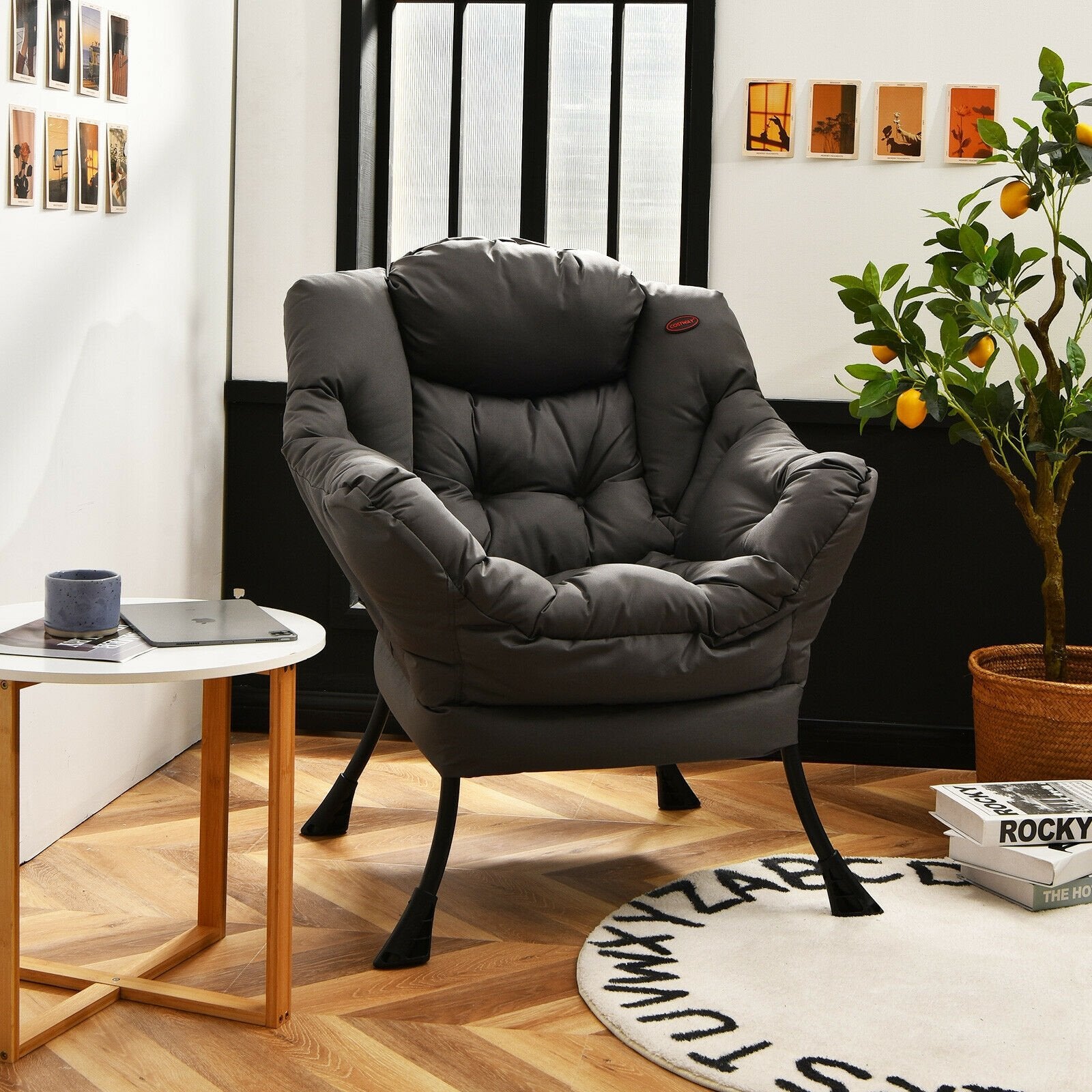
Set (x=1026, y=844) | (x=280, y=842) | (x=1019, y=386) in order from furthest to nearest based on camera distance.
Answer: (x=1019, y=386) < (x=1026, y=844) < (x=280, y=842)

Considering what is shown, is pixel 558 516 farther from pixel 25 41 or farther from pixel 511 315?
pixel 25 41

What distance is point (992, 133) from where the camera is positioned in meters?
2.47

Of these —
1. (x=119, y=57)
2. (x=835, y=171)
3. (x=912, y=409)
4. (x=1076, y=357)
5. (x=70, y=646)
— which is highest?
(x=119, y=57)

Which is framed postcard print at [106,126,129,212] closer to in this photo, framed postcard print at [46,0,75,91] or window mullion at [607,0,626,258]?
framed postcard print at [46,0,75,91]

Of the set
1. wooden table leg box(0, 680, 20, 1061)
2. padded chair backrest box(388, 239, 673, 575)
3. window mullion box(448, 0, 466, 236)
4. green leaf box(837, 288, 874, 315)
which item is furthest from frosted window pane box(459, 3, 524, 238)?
wooden table leg box(0, 680, 20, 1061)

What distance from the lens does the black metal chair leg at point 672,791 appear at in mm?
2555

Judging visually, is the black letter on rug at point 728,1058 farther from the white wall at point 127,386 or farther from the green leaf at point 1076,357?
the green leaf at point 1076,357

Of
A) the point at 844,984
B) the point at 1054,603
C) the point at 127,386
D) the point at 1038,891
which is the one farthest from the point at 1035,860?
the point at 127,386

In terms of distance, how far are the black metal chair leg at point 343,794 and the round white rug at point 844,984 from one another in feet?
1.93

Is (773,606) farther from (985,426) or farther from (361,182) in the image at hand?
(361,182)

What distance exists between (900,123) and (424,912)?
79.0 inches

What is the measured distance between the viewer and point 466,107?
311 centimetres

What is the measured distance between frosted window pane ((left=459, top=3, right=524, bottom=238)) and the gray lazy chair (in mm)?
692

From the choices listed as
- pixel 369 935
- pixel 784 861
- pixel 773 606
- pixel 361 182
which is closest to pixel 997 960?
pixel 784 861
